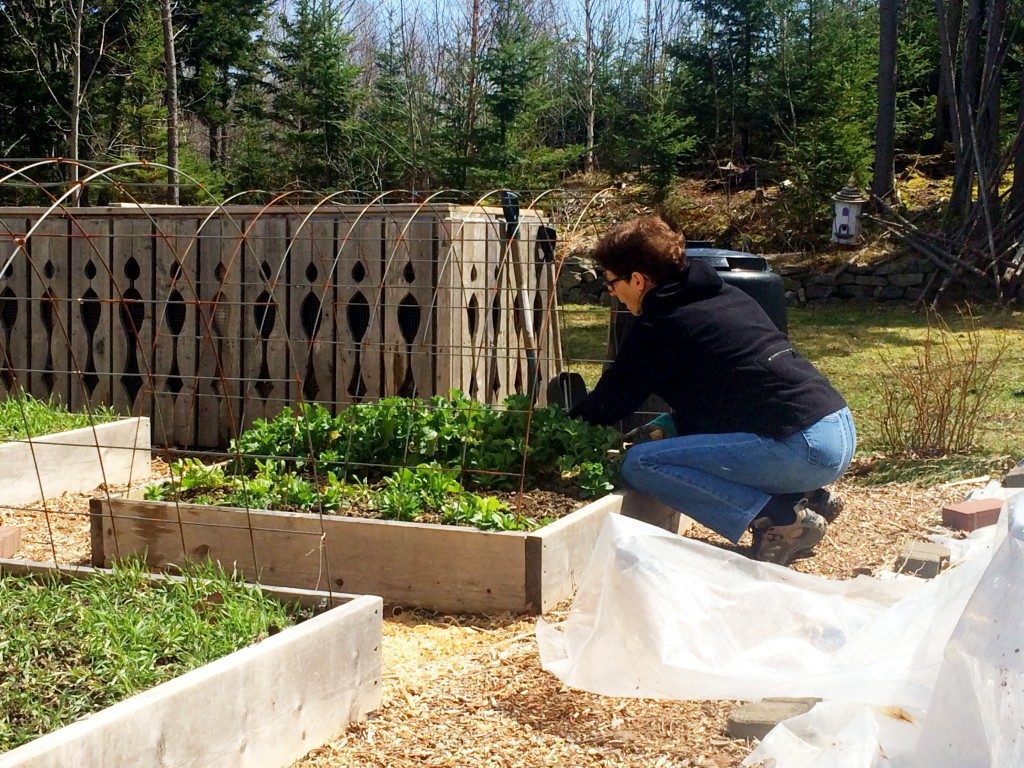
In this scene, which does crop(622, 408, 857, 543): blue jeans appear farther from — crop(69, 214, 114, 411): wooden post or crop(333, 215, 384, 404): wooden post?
crop(69, 214, 114, 411): wooden post

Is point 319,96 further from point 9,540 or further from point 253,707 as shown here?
point 253,707

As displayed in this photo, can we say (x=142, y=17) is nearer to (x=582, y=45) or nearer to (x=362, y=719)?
(x=582, y=45)

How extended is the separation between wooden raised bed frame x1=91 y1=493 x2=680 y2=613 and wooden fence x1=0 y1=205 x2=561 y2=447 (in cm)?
189

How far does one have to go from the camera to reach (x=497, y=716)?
3031 millimetres

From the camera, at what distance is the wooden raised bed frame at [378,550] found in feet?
12.7

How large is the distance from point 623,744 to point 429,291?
3.82m

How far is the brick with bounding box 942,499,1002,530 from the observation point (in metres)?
4.74

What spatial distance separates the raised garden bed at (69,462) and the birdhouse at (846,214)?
9.57 metres

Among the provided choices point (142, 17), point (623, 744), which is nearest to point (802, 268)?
point (142, 17)

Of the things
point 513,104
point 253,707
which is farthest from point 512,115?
point 253,707

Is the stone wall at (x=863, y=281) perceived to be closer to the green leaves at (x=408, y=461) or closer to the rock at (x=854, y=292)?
the rock at (x=854, y=292)

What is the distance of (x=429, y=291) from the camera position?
6246 millimetres

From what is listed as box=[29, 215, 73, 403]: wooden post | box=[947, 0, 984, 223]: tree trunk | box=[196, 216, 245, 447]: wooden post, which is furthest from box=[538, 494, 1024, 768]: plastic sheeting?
box=[947, 0, 984, 223]: tree trunk

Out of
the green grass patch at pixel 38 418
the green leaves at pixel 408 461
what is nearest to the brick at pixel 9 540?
the green leaves at pixel 408 461
